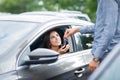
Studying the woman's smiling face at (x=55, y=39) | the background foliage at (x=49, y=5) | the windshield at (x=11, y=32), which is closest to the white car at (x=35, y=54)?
the windshield at (x=11, y=32)

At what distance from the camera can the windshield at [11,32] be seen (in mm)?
5394

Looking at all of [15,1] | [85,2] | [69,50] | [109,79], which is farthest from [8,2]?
[109,79]

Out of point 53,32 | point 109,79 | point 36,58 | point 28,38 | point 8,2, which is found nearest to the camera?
point 109,79

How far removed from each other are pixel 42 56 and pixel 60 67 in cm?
62

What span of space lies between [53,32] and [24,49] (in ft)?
2.64

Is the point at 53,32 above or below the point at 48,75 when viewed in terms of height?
above

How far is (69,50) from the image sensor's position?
618 centimetres

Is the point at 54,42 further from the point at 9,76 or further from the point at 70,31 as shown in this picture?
the point at 9,76

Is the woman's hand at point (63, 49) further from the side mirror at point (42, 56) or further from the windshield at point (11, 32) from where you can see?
the side mirror at point (42, 56)

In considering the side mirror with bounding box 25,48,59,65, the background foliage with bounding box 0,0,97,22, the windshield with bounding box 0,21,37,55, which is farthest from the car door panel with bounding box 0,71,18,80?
the background foliage with bounding box 0,0,97,22

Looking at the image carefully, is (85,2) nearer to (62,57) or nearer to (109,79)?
(62,57)

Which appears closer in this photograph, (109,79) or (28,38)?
(109,79)

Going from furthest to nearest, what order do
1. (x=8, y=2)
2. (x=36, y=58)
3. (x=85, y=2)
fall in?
(x=8, y=2) < (x=85, y=2) < (x=36, y=58)

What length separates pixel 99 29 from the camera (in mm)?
5230
